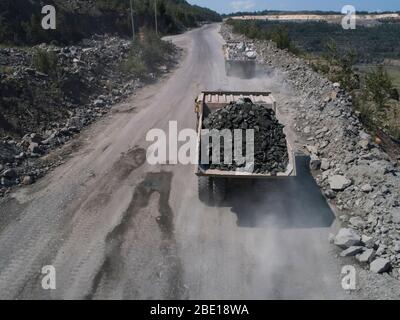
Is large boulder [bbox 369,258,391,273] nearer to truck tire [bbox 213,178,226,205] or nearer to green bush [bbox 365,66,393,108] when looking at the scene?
truck tire [bbox 213,178,226,205]

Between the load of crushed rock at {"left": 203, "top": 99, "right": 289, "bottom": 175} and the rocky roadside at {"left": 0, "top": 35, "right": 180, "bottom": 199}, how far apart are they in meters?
5.53

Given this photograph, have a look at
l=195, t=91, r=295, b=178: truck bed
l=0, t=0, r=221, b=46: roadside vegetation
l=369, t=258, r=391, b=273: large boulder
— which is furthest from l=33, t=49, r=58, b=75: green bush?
l=369, t=258, r=391, b=273: large boulder

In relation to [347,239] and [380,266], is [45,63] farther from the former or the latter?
[380,266]

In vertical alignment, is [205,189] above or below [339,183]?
above

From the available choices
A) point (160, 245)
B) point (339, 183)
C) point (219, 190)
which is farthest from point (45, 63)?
point (339, 183)

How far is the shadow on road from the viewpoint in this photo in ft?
29.9

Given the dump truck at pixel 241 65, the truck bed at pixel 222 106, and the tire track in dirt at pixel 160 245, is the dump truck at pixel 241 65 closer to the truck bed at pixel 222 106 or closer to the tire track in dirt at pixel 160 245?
the truck bed at pixel 222 106

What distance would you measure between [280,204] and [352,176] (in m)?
2.29

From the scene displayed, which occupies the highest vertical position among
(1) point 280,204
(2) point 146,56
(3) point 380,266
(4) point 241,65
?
(2) point 146,56

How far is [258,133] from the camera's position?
964 cm

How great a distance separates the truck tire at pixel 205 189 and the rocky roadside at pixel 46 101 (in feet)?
16.2

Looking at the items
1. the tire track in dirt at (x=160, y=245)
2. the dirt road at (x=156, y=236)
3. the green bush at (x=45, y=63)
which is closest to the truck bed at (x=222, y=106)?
the dirt road at (x=156, y=236)
